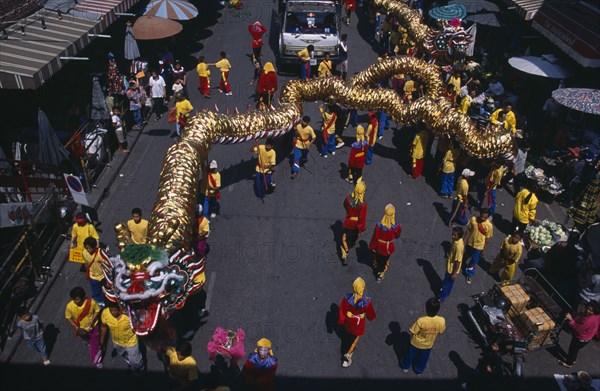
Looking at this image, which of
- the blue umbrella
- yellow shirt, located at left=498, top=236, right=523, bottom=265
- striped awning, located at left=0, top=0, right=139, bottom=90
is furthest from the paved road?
the blue umbrella

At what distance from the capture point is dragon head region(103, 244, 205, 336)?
7.52m

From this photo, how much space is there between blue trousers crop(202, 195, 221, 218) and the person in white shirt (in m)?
5.87

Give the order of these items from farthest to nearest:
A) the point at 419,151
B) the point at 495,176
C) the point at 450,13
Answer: the point at 450,13 < the point at 419,151 < the point at 495,176

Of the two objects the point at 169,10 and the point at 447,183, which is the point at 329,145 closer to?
the point at 447,183

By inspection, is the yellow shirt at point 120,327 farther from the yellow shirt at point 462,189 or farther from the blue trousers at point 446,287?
the yellow shirt at point 462,189

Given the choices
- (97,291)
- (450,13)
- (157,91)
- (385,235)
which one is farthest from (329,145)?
(450,13)

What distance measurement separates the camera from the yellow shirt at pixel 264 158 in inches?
489

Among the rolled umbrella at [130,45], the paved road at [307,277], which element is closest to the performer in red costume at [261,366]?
the paved road at [307,277]

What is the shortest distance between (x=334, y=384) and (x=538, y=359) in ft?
13.2

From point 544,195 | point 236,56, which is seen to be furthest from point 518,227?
point 236,56

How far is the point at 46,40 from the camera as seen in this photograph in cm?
1327

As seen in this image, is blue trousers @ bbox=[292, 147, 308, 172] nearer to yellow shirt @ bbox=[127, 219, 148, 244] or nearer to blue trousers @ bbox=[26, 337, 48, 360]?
yellow shirt @ bbox=[127, 219, 148, 244]

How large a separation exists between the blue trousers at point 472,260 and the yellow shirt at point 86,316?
7.67 m

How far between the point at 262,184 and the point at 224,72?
669 centimetres
